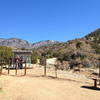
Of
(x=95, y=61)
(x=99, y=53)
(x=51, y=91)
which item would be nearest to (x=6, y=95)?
(x=51, y=91)

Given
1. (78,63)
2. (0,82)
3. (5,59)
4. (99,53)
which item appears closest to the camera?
(0,82)

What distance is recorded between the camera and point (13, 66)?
2684 centimetres

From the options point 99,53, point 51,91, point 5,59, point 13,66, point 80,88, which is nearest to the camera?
point 51,91

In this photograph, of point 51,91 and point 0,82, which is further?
point 0,82

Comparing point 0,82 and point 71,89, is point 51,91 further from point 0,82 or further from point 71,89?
point 0,82

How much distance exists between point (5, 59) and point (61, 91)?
64.5 ft

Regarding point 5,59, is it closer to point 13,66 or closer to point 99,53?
point 13,66

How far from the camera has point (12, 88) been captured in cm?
1404

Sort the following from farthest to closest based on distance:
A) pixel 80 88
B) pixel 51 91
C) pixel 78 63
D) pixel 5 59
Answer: pixel 78 63, pixel 5 59, pixel 80 88, pixel 51 91

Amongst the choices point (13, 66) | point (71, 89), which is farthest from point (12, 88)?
point (13, 66)

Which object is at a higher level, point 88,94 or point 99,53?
point 99,53

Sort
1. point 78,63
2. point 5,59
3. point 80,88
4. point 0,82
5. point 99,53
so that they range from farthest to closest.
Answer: point 99,53 < point 78,63 < point 5,59 < point 0,82 < point 80,88

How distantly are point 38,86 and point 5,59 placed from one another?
1785cm

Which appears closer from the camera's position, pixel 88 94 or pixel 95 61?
pixel 88 94
